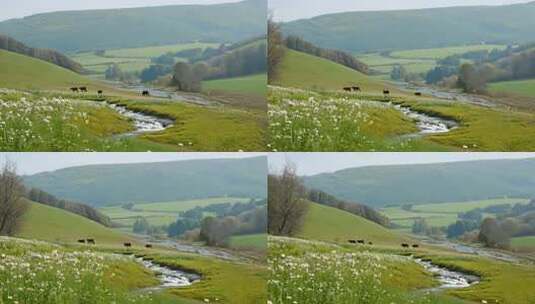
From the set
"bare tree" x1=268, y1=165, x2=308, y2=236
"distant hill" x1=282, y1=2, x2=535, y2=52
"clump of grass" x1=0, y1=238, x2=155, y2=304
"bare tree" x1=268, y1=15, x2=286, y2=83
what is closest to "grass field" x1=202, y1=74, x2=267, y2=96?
"bare tree" x1=268, y1=15, x2=286, y2=83

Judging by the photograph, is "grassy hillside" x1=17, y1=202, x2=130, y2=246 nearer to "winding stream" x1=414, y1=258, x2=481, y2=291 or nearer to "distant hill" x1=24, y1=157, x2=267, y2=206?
"distant hill" x1=24, y1=157, x2=267, y2=206

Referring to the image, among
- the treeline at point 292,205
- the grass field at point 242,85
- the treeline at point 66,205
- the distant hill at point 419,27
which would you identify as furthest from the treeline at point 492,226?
the treeline at point 66,205

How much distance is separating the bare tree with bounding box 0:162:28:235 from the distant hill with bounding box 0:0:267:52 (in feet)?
4.06

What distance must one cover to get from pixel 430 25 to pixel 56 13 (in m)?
3.32

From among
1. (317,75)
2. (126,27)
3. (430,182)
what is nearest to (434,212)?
(430,182)

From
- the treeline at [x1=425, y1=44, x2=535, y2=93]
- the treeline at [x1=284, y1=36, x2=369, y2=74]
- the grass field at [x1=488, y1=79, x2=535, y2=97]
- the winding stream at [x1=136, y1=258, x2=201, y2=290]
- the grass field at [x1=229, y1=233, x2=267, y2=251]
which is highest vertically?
the treeline at [x1=284, y1=36, x2=369, y2=74]

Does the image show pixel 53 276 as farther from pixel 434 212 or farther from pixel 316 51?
pixel 434 212

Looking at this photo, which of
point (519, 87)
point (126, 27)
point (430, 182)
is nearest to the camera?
point (519, 87)

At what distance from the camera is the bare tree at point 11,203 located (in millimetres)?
8492

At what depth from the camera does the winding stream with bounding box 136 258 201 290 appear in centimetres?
857

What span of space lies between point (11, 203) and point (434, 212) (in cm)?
372

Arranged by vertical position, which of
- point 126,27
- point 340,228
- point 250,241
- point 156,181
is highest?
point 126,27

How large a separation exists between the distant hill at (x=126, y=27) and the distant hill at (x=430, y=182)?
5.23 ft

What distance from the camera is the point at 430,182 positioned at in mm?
8516
